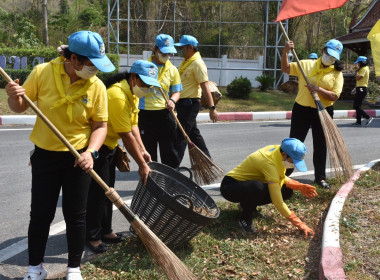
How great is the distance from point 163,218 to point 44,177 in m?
1.00

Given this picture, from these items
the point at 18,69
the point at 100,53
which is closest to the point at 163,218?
the point at 100,53

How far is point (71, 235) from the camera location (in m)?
3.56

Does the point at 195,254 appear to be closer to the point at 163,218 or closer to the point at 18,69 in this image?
the point at 163,218

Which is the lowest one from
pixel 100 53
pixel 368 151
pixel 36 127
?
pixel 368 151

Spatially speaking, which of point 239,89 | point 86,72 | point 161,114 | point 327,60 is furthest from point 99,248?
point 239,89

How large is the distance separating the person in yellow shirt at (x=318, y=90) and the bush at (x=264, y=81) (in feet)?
37.6

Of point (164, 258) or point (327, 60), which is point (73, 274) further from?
point (327, 60)

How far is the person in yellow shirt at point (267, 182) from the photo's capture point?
179 inches

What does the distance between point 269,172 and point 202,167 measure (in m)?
1.77

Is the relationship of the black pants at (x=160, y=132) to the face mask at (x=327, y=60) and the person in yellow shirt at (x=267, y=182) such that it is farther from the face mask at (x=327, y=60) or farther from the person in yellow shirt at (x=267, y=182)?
the face mask at (x=327, y=60)

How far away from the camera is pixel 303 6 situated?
575 cm

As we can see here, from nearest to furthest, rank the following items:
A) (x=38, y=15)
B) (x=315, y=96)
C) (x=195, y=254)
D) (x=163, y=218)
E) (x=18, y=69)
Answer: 1. (x=163, y=218)
2. (x=195, y=254)
3. (x=315, y=96)
4. (x=18, y=69)
5. (x=38, y=15)

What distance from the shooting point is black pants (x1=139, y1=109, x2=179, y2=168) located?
18.5ft

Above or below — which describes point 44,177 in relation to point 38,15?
below
